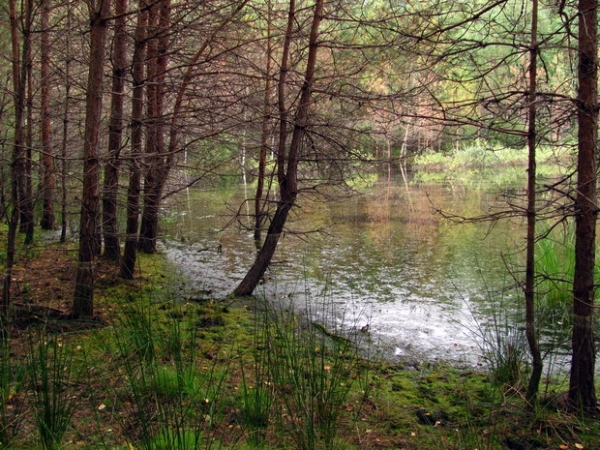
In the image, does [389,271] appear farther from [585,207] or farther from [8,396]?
[8,396]

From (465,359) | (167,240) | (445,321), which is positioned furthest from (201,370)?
(167,240)

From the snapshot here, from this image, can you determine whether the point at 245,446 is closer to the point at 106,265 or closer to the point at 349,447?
the point at 349,447

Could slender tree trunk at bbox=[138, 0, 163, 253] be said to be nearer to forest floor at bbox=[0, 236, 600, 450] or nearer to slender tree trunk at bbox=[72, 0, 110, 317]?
slender tree trunk at bbox=[72, 0, 110, 317]

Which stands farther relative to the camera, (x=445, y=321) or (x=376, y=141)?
(x=376, y=141)

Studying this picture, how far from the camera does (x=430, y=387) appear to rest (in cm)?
405

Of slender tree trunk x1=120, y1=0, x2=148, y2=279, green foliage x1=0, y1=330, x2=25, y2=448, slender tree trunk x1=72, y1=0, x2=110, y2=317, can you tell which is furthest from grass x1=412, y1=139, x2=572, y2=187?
green foliage x1=0, y1=330, x2=25, y2=448

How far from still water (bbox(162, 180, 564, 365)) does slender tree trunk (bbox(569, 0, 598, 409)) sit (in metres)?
0.45

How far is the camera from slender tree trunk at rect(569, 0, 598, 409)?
3.19 m

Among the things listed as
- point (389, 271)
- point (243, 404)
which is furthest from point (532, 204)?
point (389, 271)

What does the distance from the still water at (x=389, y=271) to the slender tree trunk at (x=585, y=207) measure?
1.49 ft

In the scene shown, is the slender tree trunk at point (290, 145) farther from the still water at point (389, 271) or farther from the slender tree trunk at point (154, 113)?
the slender tree trunk at point (154, 113)

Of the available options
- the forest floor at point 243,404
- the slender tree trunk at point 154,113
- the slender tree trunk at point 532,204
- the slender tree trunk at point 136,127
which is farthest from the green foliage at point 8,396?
the slender tree trunk at point 154,113

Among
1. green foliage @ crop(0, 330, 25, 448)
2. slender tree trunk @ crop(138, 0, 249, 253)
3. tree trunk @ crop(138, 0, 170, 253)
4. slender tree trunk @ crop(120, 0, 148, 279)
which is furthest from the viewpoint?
tree trunk @ crop(138, 0, 170, 253)

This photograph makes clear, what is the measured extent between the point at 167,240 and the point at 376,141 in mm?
5780
